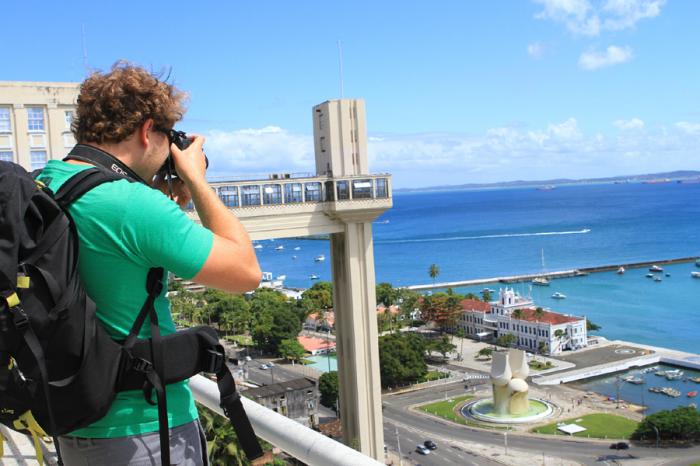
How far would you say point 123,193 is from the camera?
40.9 inches

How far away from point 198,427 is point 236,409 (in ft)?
0.30

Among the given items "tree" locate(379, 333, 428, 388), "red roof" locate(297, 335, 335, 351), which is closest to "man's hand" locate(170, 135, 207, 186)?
"tree" locate(379, 333, 428, 388)

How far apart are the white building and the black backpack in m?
39.6

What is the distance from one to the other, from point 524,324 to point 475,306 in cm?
443

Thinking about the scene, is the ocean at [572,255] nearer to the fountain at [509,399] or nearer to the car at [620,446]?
the fountain at [509,399]

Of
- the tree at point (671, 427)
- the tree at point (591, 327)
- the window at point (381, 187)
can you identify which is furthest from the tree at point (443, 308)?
the window at point (381, 187)

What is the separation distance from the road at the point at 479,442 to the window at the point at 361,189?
1599 cm

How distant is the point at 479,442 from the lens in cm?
2538

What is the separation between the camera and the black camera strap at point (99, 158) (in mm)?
1152

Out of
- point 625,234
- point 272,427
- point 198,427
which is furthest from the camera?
point 625,234

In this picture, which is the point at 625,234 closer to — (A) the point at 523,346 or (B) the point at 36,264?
(A) the point at 523,346

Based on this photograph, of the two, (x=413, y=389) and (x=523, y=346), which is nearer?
(x=413, y=389)

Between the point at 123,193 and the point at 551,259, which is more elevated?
the point at 123,193

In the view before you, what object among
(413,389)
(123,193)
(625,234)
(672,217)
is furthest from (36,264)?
(672,217)
